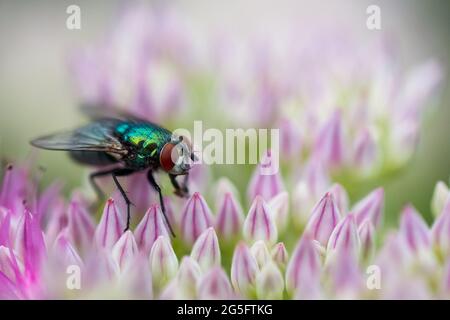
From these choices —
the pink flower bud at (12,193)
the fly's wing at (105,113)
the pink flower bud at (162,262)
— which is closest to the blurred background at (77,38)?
the fly's wing at (105,113)

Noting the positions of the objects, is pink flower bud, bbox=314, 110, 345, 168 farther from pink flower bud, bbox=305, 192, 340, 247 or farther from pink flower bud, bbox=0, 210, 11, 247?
pink flower bud, bbox=0, 210, 11, 247

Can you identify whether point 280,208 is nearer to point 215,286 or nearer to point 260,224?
point 260,224

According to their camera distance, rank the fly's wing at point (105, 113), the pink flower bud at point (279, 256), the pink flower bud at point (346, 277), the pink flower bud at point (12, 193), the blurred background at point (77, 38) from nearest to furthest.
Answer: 1. the pink flower bud at point (346, 277)
2. the pink flower bud at point (279, 256)
3. the pink flower bud at point (12, 193)
4. the fly's wing at point (105, 113)
5. the blurred background at point (77, 38)

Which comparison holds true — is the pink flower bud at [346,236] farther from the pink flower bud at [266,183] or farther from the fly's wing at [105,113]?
the fly's wing at [105,113]

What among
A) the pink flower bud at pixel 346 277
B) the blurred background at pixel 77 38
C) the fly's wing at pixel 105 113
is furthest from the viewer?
the blurred background at pixel 77 38

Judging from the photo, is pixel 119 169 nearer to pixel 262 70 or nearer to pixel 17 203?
pixel 17 203

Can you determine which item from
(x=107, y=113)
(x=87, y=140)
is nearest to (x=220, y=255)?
(x=87, y=140)
